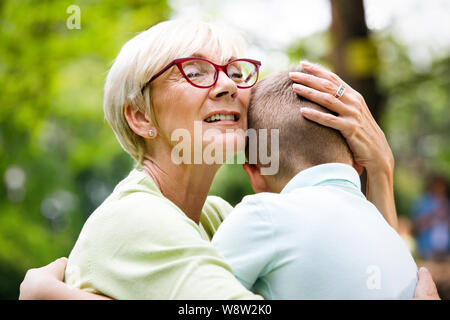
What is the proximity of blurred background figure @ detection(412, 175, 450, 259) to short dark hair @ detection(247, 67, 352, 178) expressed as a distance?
776 cm

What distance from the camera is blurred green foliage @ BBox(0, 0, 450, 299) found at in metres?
6.84

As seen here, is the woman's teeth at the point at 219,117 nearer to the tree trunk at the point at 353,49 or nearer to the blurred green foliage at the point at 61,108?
the blurred green foliage at the point at 61,108

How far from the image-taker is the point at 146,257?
5.24ft

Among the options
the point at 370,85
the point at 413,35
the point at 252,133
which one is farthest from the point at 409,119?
the point at 252,133

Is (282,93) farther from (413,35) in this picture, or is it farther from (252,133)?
(413,35)

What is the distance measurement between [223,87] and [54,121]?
9739 millimetres

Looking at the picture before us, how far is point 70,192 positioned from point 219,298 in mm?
10229

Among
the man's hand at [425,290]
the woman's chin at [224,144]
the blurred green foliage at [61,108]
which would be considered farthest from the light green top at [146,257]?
the blurred green foliage at [61,108]

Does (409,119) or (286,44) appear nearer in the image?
(286,44)

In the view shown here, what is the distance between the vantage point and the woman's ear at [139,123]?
2207mm

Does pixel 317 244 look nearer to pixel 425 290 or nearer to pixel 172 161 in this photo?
pixel 425 290

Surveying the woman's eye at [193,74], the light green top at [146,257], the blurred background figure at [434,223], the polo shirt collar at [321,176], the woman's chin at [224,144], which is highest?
the woman's eye at [193,74]

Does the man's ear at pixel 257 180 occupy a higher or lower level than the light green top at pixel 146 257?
higher
